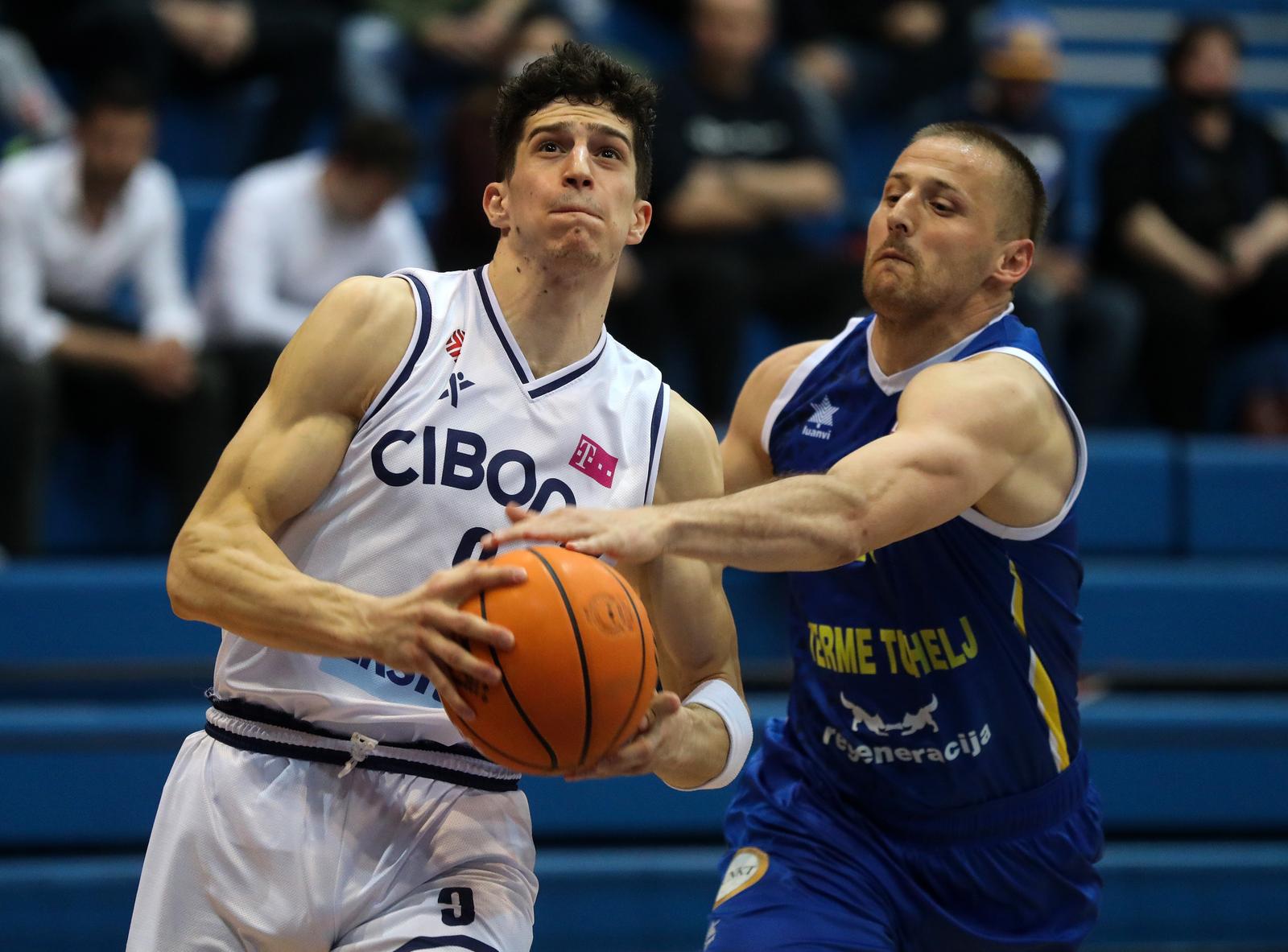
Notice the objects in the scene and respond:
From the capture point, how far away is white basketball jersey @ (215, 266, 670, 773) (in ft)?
9.04

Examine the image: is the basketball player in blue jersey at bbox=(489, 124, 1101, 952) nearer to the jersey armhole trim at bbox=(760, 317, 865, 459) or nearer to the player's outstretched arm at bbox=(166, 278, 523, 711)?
the jersey armhole trim at bbox=(760, 317, 865, 459)

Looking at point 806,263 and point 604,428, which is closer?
point 604,428

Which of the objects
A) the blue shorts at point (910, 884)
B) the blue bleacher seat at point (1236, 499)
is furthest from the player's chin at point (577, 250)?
the blue bleacher seat at point (1236, 499)

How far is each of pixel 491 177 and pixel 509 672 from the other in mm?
4133

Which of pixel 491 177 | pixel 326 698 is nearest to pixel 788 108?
pixel 491 177

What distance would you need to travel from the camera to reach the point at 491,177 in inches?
246

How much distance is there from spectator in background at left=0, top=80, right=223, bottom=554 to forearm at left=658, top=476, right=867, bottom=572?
3.69 meters

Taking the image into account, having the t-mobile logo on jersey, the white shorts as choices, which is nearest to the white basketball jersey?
the t-mobile logo on jersey

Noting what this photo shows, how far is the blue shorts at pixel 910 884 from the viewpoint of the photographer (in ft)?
10.4

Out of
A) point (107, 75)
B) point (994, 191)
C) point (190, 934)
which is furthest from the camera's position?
point (107, 75)

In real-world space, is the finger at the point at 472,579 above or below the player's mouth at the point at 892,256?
below

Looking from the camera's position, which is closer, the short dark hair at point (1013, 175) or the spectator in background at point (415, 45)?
the short dark hair at point (1013, 175)

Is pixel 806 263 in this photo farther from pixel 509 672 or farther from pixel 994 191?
pixel 509 672

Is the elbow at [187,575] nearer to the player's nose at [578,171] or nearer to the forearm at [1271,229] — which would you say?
the player's nose at [578,171]
